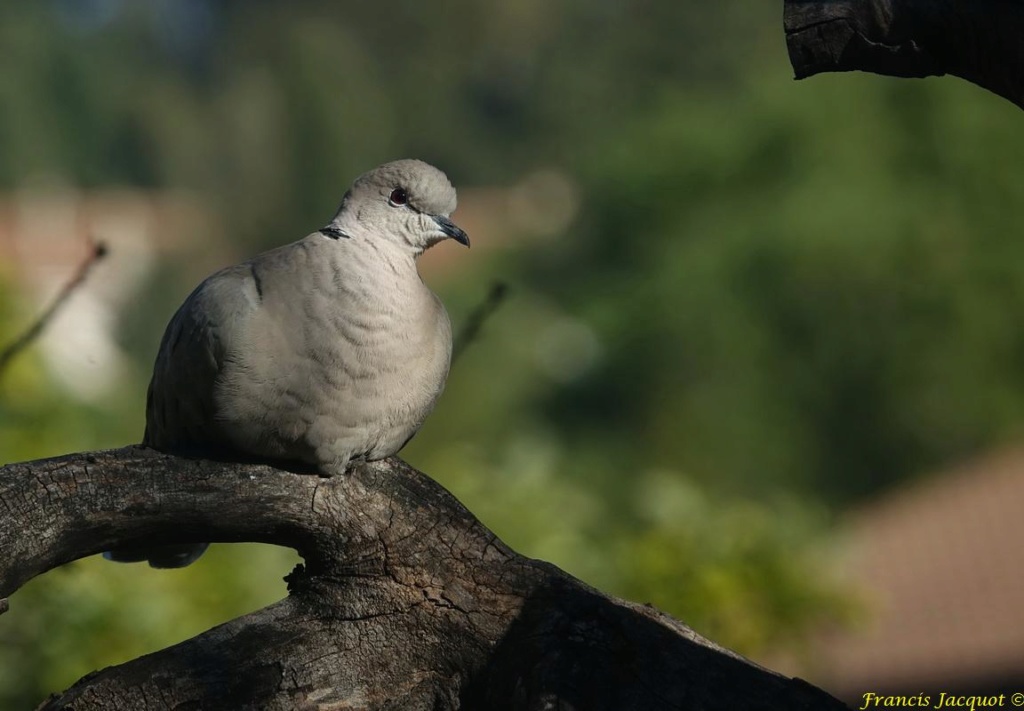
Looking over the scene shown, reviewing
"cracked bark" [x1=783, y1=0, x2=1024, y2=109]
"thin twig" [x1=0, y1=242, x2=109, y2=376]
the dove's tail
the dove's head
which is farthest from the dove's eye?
"cracked bark" [x1=783, y1=0, x2=1024, y2=109]

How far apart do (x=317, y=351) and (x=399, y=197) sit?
0.55 m

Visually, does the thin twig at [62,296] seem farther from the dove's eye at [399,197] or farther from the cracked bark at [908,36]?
the cracked bark at [908,36]

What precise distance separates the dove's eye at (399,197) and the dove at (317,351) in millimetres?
11

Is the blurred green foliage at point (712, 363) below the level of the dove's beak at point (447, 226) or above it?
above

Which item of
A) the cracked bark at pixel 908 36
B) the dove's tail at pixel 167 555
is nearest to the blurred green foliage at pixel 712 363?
the dove's tail at pixel 167 555

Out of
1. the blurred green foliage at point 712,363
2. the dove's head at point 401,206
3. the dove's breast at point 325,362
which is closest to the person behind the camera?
the dove's breast at point 325,362

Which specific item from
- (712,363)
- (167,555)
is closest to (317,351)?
(167,555)

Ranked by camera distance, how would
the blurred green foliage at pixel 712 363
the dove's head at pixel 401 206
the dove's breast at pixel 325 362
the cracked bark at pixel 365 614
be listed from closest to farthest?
the cracked bark at pixel 365 614, the dove's breast at pixel 325 362, the dove's head at pixel 401 206, the blurred green foliage at pixel 712 363

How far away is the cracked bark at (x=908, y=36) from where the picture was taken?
127 inches

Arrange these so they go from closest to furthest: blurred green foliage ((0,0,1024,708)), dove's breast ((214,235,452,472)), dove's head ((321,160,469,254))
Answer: dove's breast ((214,235,452,472))
dove's head ((321,160,469,254))
blurred green foliage ((0,0,1024,708))

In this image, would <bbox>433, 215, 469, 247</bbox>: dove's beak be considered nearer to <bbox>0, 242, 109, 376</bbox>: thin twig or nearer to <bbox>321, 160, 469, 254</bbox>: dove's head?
<bbox>321, 160, 469, 254</bbox>: dove's head

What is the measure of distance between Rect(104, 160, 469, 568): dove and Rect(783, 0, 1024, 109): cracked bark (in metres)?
1.15

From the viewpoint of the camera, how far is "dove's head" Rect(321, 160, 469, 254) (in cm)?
393

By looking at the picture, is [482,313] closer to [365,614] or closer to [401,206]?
[401,206]
